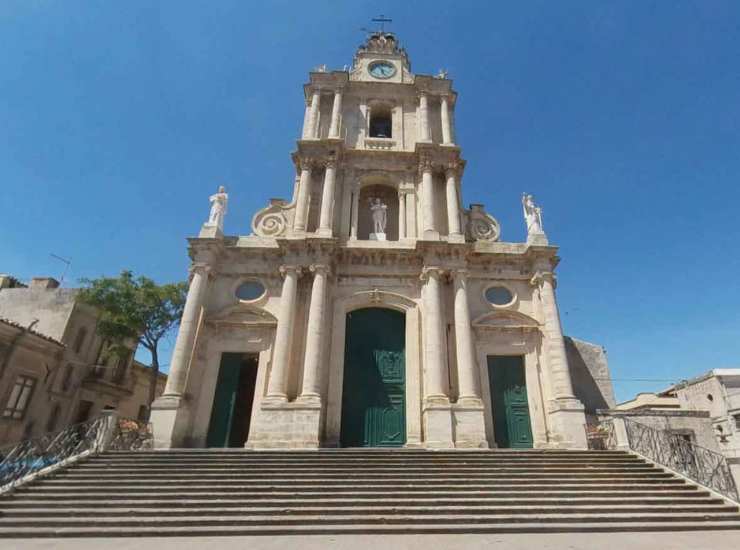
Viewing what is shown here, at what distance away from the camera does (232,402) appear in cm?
1443

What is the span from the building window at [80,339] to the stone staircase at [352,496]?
51.2ft

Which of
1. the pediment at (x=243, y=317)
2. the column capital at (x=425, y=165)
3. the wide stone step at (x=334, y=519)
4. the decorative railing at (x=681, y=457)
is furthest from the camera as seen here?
the column capital at (x=425, y=165)

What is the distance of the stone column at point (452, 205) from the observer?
1706 cm

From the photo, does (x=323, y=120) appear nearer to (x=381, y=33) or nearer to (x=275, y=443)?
(x=381, y=33)

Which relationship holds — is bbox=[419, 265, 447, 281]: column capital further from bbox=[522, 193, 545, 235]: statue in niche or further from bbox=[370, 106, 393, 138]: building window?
bbox=[370, 106, 393, 138]: building window

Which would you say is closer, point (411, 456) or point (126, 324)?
point (411, 456)

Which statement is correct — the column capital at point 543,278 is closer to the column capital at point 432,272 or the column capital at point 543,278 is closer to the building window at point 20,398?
the column capital at point 432,272

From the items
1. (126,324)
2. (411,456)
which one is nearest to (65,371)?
(126,324)

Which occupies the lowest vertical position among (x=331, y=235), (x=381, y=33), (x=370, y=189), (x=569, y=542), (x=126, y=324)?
(x=569, y=542)

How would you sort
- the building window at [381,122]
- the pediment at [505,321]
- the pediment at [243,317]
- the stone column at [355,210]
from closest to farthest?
the pediment at [243,317] < the pediment at [505,321] < the stone column at [355,210] < the building window at [381,122]

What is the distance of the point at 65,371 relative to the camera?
70.9 feet

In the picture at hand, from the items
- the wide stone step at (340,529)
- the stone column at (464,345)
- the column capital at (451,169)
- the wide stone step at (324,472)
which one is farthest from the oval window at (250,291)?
the column capital at (451,169)

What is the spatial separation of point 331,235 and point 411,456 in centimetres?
909

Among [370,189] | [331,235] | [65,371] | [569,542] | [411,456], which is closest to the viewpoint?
[569,542]
